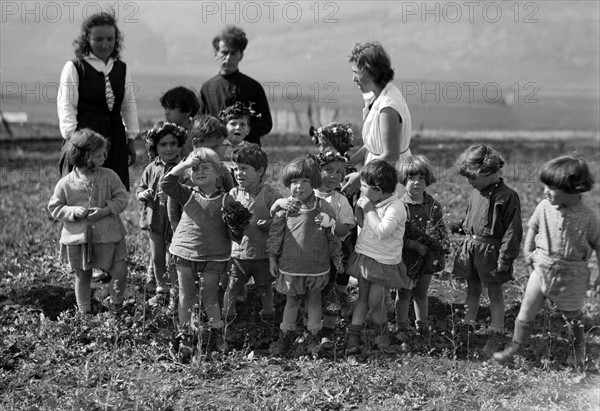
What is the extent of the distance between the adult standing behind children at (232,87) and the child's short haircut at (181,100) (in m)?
0.26

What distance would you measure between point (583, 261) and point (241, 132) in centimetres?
269

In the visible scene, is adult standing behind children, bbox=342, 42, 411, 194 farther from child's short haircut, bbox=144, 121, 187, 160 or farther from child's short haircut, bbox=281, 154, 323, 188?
child's short haircut, bbox=144, 121, 187, 160

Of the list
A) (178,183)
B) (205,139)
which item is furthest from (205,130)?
(178,183)

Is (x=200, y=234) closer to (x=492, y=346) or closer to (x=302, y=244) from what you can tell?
(x=302, y=244)

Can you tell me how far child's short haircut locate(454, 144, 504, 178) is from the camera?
465 cm

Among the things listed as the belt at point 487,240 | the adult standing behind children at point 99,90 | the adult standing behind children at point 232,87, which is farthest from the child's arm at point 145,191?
the belt at point 487,240

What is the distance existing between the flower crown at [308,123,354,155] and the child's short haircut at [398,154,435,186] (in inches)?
20.7

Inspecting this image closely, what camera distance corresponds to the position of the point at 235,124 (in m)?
5.43

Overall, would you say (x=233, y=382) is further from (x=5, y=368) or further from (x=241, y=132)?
(x=241, y=132)

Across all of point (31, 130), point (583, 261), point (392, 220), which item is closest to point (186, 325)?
point (392, 220)

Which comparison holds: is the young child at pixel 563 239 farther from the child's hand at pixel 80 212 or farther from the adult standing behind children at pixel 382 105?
the child's hand at pixel 80 212

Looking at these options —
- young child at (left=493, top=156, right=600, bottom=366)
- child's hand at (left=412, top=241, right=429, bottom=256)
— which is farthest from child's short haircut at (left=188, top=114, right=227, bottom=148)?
young child at (left=493, top=156, right=600, bottom=366)

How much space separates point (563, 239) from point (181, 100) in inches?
122

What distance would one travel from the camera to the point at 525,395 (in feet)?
13.2
